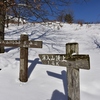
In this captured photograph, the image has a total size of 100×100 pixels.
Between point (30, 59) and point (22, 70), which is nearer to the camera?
point (22, 70)

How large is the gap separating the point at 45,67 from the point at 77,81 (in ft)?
8.73

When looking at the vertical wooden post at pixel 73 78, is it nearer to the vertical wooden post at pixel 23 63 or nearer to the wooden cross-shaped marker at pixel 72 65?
the wooden cross-shaped marker at pixel 72 65

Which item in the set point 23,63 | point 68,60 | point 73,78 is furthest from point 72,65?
point 23,63

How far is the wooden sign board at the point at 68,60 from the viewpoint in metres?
2.10

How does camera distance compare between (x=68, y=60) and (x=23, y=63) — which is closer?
(x=68, y=60)

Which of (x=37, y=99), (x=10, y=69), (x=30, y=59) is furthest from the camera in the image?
(x=30, y=59)

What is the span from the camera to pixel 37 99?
3244 millimetres

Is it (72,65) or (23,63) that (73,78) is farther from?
(23,63)

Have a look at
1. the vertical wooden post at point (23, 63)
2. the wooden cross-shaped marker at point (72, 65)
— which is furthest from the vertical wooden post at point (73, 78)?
the vertical wooden post at point (23, 63)

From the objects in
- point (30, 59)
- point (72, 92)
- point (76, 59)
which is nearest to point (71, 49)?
A: point (76, 59)

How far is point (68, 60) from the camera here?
7.85 feet

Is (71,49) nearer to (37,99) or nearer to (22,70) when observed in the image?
(37,99)

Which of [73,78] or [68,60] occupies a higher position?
[68,60]

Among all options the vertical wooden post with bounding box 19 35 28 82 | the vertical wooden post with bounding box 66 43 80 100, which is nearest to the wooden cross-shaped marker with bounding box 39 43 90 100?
the vertical wooden post with bounding box 66 43 80 100
